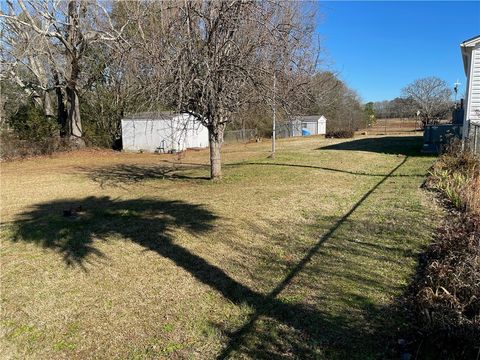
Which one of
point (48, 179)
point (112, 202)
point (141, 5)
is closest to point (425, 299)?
point (112, 202)

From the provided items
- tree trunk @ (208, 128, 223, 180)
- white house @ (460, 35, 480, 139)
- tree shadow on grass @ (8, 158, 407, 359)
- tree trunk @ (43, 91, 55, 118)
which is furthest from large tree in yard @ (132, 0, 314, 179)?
tree trunk @ (43, 91, 55, 118)

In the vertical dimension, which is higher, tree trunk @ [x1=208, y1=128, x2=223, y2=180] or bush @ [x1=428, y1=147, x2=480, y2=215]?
tree trunk @ [x1=208, y1=128, x2=223, y2=180]

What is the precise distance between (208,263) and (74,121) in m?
20.0

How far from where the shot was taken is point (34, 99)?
71.4 ft

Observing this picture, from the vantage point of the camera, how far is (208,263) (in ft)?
14.2

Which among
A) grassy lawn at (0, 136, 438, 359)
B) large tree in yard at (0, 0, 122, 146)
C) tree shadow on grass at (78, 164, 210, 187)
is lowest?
grassy lawn at (0, 136, 438, 359)

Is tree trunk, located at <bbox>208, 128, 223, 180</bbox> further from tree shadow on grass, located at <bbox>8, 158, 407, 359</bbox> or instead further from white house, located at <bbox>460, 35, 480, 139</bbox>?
white house, located at <bbox>460, 35, 480, 139</bbox>

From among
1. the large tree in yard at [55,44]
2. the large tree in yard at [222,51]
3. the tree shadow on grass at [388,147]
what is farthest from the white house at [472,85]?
the large tree in yard at [55,44]

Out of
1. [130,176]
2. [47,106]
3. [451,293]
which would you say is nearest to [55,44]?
[47,106]

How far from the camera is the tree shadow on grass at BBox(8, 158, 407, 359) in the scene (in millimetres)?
2730

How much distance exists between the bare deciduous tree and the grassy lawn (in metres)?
37.7

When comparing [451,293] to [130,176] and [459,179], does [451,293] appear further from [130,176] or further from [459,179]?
[130,176]

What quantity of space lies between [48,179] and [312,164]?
30.5 ft

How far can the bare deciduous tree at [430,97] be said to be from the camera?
134 ft
